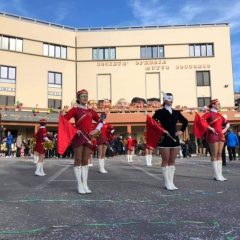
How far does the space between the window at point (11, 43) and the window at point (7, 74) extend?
2390 millimetres

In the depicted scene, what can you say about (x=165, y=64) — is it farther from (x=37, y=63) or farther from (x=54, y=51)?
(x=37, y=63)

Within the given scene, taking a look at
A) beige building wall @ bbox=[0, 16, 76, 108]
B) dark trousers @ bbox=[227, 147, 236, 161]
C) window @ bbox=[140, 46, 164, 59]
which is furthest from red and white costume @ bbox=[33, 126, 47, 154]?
window @ bbox=[140, 46, 164, 59]

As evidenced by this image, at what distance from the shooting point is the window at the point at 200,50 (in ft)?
171

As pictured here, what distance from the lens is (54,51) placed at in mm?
51156

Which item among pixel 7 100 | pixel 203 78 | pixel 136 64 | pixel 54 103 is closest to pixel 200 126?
pixel 7 100

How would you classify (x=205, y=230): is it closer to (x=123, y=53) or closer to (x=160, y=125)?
(x=160, y=125)

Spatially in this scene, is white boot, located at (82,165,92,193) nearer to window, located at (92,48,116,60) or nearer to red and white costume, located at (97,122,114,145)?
red and white costume, located at (97,122,114,145)

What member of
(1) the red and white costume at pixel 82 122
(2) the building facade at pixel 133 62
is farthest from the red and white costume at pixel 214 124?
(2) the building facade at pixel 133 62

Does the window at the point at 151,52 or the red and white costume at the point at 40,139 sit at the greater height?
the window at the point at 151,52

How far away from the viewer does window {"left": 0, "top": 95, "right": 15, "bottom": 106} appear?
152ft

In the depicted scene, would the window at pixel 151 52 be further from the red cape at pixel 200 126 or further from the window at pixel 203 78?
the red cape at pixel 200 126

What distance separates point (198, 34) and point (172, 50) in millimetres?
3962

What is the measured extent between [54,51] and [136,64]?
34.6 feet

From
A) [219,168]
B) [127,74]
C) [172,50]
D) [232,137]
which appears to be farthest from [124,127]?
[219,168]
